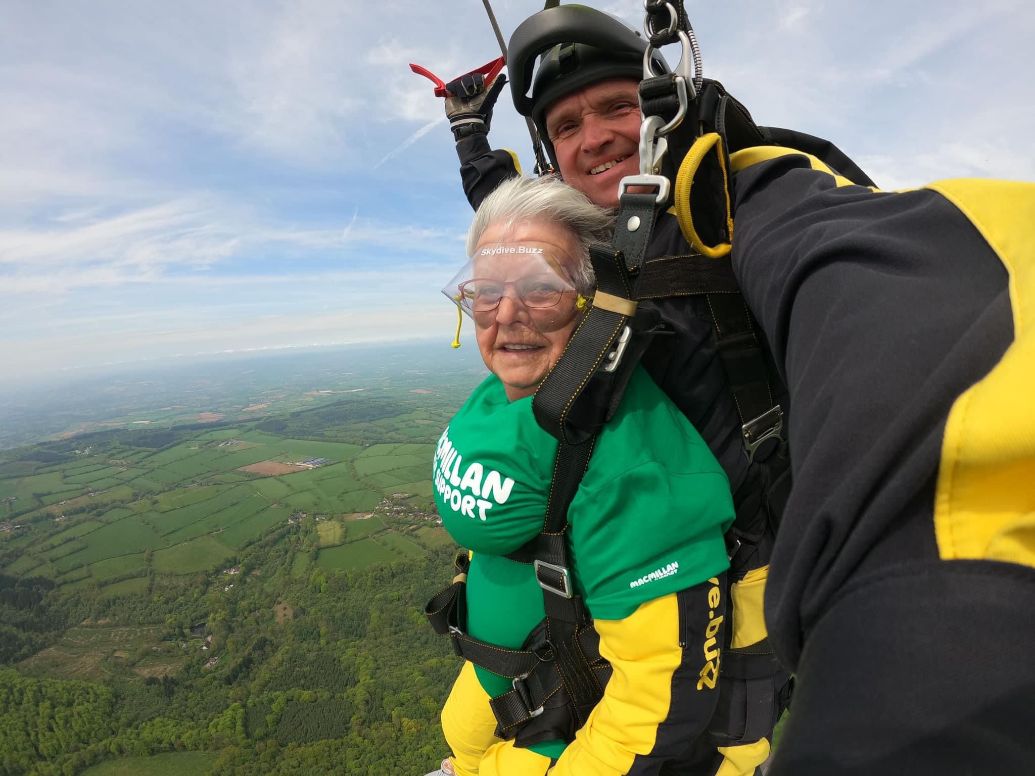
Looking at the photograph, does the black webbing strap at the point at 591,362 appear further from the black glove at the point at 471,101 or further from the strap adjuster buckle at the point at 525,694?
the black glove at the point at 471,101

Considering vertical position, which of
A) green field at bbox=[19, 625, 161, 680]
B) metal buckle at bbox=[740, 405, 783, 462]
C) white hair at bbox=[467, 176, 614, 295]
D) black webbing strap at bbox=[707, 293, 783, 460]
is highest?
white hair at bbox=[467, 176, 614, 295]

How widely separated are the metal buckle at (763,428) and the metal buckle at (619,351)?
43cm

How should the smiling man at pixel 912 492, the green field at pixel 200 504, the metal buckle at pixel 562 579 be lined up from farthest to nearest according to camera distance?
the green field at pixel 200 504 → the metal buckle at pixel 562 579 → the smiling man at pixel 912 492

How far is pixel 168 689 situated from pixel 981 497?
46.4m

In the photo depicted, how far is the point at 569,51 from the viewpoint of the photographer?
5.32 feet

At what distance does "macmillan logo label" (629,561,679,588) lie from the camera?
1.14 metres

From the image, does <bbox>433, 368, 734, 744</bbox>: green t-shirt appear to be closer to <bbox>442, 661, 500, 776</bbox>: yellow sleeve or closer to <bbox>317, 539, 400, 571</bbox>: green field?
<bbox>442, 661, 500, 776</bbox>: yellow sleeve

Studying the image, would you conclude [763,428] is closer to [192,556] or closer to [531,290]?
[531,290]

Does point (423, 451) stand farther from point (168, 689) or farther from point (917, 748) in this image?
point (917, 748)

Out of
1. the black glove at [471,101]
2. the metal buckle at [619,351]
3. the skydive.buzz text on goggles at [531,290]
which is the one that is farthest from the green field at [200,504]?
the metal buckle at [619,351]

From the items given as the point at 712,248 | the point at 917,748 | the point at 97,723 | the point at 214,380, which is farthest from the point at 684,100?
the point at 214,380

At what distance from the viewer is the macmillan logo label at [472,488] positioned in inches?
53.9

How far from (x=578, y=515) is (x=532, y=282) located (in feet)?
2.36

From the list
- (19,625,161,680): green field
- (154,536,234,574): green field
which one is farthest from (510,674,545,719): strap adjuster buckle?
(154,536,234,574): green field
